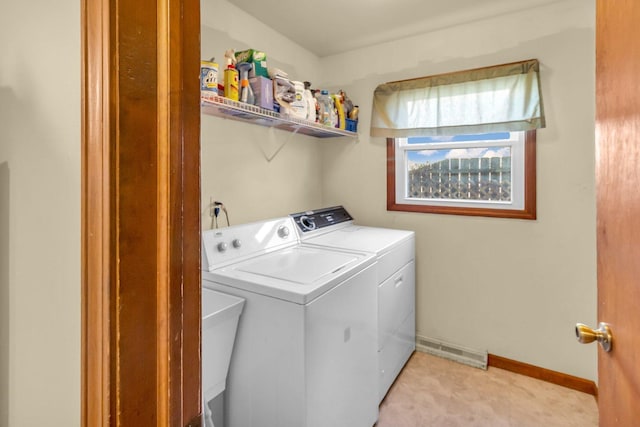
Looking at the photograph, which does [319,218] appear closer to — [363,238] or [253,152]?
[363,238]

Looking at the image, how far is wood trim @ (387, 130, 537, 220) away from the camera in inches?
85.5

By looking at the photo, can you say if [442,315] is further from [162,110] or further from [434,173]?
[162,110]

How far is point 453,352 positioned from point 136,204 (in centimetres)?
256

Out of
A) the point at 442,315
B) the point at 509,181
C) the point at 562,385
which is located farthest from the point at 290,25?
the point at 562,385

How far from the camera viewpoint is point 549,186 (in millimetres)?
2131

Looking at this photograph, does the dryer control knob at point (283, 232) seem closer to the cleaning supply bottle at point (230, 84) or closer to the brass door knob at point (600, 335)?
the cleaning supply bottle at point (230, 84)

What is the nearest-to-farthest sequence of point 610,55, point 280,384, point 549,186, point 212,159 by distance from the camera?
point 610,55 < point 280,384 < point 212,159 < point 549,186

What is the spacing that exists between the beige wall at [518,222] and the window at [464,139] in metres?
0.08

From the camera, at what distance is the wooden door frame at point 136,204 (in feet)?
1.71

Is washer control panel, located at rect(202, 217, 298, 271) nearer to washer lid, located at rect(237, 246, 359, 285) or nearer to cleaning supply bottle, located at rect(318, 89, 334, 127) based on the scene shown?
washer lid, located at rect(237, 246, 359, 285)

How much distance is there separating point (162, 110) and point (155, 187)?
13cm

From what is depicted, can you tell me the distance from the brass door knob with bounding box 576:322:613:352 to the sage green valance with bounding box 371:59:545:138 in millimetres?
1719

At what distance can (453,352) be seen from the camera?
2.46m

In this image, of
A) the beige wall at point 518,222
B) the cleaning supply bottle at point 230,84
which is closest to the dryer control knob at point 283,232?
the cleaning supply bottle at point 230,84
